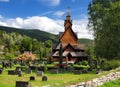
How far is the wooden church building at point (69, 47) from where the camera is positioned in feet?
317

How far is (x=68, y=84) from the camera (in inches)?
603

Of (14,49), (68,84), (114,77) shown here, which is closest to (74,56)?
(14,49)

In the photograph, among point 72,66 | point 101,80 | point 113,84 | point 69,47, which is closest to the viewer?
point 101,80

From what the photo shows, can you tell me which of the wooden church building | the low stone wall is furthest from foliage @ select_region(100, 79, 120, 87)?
the wooden church building

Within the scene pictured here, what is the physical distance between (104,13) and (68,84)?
1465 inches

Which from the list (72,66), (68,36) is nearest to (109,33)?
(72,66)

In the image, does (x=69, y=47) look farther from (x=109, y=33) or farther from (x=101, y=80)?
(x=101, y=80)

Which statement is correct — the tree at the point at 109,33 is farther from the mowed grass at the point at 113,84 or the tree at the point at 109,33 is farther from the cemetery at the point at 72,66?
the mowed grass at the point at 113,84

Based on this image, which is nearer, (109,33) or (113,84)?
(113,84)

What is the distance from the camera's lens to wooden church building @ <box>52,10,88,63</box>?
96.8 metres

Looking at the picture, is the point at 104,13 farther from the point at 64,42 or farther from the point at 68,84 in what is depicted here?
the point at 64,42

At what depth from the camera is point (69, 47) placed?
4006 inches

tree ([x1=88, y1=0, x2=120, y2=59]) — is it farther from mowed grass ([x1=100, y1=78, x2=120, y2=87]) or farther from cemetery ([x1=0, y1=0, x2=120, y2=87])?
mowed grass ([x1=100, y1=78, x2=120, y2=87])

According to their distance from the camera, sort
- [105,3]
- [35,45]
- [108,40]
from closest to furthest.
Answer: [108,40]
[105,3]
[35,45]
